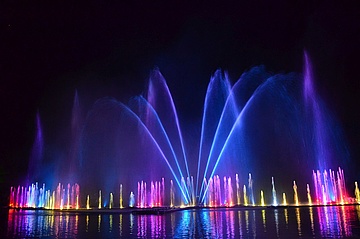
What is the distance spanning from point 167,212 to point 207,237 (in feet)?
57.5

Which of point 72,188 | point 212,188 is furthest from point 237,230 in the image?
point 72,188

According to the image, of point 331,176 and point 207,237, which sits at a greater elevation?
point 331,176

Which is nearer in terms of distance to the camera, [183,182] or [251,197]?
[183,182]

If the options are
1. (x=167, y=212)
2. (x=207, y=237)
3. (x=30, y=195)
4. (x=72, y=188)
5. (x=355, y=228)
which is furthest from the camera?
(x=30, y=195)

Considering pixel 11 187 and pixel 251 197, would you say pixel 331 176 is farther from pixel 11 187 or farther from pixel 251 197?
pixel 11 187

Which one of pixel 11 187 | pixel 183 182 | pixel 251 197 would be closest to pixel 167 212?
pixel 183 182

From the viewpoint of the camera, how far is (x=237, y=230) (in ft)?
58.2

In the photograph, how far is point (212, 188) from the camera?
48719mm

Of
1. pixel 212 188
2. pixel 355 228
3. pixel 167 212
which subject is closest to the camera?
pixel 355 228

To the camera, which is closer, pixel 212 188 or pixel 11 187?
pixel 212 188

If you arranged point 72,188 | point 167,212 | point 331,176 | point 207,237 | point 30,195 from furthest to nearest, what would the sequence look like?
point 30,195 < point 72,188 < point 331,176 < point 167,212 < point 207,237

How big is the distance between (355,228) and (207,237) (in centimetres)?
861

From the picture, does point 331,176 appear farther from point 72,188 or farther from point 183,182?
point 72,188

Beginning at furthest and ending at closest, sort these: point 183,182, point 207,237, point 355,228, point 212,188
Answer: point 212,188 → point 183,182 → point 355,228 → point 207,237
